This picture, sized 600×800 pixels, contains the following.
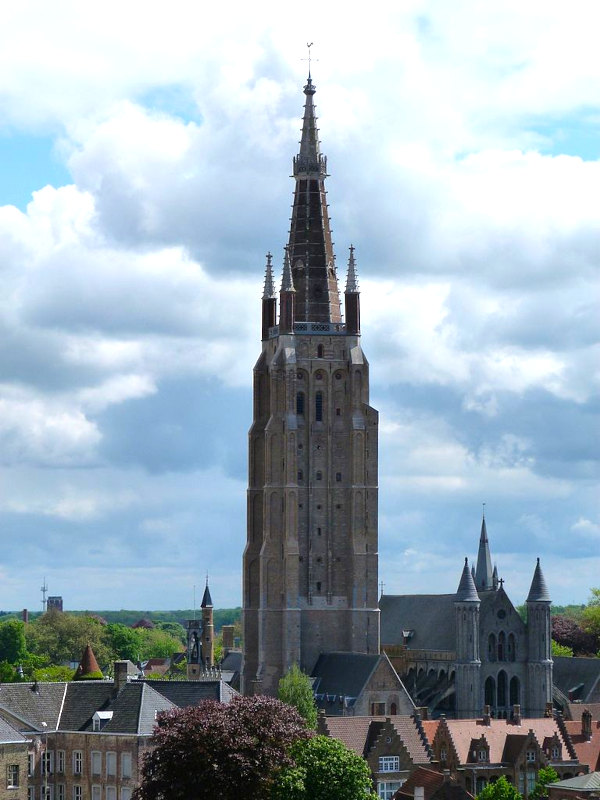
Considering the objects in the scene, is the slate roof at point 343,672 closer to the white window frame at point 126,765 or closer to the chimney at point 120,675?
the chimney at point 120,675

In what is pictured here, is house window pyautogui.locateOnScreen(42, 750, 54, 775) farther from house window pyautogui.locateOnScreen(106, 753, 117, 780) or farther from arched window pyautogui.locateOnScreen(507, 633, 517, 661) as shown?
arched window pyautogui.locateOnScreen(507, 633, 517, 661)

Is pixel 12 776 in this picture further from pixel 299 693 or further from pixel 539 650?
pixel 539 650

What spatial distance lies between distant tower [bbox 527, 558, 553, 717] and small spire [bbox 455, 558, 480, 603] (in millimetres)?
6061

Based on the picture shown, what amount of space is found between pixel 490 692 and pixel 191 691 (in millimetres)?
53011

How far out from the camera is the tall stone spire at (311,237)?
544 feet

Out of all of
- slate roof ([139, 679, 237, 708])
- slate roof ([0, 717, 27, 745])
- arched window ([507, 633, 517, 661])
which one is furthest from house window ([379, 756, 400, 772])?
arched window ([507, 633, 517, 661])

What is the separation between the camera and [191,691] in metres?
114

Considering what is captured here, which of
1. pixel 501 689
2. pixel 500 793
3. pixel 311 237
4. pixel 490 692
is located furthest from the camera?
pixel 311 237

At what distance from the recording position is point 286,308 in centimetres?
16362

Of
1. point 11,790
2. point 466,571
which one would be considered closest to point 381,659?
point 466,571

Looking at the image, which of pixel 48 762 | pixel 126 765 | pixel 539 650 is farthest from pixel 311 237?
pixel 126 765

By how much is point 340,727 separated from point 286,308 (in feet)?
160

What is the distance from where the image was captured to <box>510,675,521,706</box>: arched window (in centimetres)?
16212

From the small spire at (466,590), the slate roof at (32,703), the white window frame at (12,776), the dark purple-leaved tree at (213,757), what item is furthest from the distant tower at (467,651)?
the dark purple-leaved tree at (213,757)
